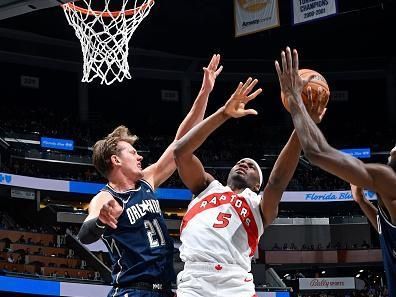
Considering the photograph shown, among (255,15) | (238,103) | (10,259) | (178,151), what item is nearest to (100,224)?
(178,151)

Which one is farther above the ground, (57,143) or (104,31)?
(104,31)

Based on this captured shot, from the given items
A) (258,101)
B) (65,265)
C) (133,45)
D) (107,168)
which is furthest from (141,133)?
(107,168)

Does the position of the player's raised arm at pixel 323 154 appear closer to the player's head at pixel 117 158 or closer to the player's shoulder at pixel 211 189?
the player's shoulder at pixel 211 189

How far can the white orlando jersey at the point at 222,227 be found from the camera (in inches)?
167

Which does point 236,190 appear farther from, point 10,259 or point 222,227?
point 10,259

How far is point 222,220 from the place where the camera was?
14.2 feet

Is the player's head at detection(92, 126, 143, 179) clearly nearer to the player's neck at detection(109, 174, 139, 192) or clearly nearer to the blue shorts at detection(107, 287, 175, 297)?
the player's neck at detection(109, 174, 139, 192)

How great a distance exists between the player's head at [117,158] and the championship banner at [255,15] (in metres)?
11.7

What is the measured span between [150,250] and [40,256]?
16.7 m

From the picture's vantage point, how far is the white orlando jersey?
167 inches

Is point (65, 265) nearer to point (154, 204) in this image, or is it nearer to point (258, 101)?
point (258, 101)

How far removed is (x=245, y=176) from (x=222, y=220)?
393 mm

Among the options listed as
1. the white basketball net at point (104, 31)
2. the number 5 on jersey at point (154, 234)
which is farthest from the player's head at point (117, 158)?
the white basketball net at point (104, 31)

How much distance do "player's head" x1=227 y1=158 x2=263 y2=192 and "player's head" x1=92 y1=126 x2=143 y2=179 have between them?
63 centimetres
